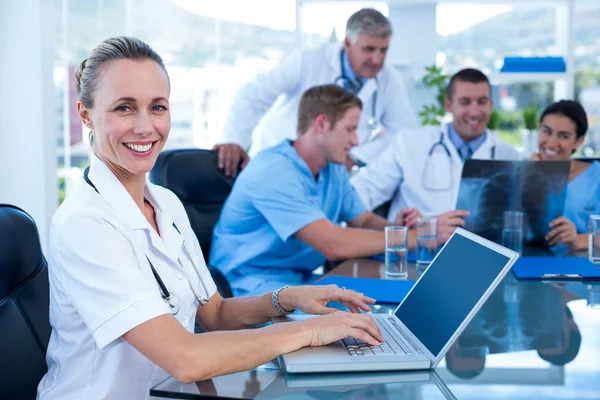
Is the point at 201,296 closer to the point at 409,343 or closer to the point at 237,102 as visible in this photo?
the point at 409,343

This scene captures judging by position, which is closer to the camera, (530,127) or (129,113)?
(129,113)

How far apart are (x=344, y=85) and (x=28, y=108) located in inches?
55.7

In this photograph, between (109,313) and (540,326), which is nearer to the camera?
(109,313)

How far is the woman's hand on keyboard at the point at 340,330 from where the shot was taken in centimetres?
111

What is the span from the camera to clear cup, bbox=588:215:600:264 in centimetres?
200

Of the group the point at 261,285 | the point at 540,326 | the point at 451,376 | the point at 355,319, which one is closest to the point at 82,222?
the point at 355,319

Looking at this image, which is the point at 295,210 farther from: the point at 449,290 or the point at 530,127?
the point at 530,127

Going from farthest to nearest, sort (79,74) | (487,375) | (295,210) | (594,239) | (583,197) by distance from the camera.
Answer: (583,197)
(295,210)
(594,239)
(79,74)
(487,375)

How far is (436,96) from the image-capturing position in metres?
4.64

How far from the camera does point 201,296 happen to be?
139cm

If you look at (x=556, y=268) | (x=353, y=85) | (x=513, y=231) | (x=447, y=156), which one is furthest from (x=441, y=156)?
(x=556, y=268)

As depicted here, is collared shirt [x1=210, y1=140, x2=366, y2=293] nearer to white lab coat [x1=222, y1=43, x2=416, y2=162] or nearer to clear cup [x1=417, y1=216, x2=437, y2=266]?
clear cup [x1=417, y1=216, x2=437, y2=266]

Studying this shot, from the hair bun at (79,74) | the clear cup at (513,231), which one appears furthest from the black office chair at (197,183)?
the hair bun at (79,74)

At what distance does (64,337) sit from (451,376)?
2.06 feet
